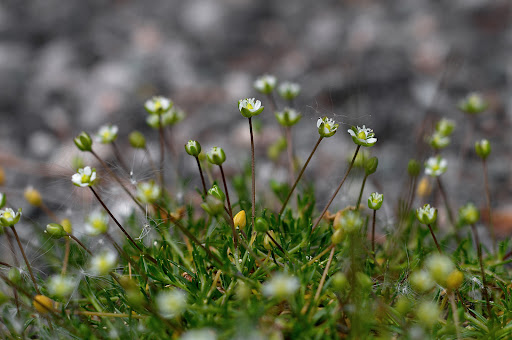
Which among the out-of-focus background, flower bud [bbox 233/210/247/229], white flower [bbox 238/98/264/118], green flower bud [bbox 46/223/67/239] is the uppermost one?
the out-of-focus background

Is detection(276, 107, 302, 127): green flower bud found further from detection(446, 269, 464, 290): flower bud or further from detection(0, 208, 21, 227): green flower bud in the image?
detection(0, 208, 21, 227): green flower bud

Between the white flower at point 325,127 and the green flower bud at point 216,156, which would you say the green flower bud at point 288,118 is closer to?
the white flower at point 325,127

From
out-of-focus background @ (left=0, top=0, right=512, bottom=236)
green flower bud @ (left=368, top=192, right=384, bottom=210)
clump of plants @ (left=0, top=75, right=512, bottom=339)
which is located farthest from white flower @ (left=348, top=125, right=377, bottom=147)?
out-of-focus background @ (left=0, top=0, right=512, bottom=236)

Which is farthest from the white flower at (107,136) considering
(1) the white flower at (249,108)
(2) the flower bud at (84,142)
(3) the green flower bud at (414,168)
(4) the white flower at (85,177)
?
(3) the green flower bud at (414,168)

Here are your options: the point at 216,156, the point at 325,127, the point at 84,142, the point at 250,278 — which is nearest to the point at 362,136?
the point at 325,127

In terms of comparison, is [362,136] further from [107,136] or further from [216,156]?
[107,136]

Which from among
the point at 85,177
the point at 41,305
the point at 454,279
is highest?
the point at 85,177
